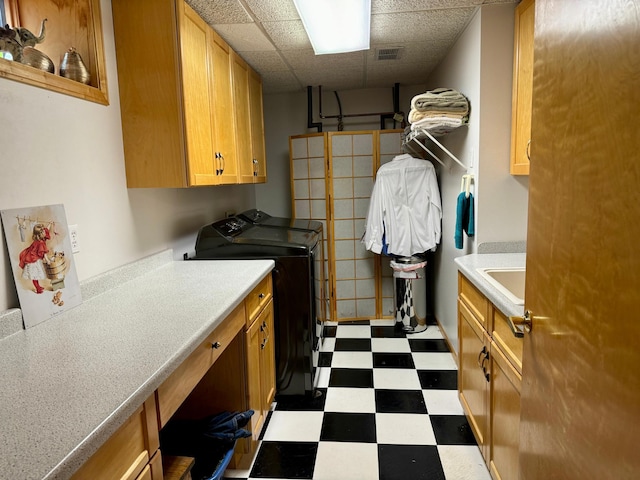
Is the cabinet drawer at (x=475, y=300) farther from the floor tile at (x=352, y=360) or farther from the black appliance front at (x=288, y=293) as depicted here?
the floor tile at (x=352, y=360)

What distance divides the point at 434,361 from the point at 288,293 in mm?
1242

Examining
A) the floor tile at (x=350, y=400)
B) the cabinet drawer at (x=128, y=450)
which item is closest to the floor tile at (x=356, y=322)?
the floor tile at (x=350, y=400)

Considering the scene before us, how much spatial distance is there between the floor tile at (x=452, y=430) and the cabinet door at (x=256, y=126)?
196 cm

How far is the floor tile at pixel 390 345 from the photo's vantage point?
10.5 ft

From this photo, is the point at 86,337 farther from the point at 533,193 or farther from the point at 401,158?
the point at 401,158

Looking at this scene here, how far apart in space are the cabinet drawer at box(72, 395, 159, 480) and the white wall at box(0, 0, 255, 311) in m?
0.70

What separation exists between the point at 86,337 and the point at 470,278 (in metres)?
1.54

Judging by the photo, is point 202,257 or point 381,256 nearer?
point 202,257

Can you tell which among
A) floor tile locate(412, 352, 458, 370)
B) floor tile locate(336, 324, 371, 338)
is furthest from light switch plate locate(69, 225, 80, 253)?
floor tile locate(336, 324, 371, 338)

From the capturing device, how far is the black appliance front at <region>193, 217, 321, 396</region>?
7.95 ft

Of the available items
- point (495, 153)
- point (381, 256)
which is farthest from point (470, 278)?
point (381, 256)

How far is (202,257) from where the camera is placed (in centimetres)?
248


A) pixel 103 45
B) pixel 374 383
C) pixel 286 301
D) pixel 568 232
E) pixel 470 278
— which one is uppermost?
pixel 103 45

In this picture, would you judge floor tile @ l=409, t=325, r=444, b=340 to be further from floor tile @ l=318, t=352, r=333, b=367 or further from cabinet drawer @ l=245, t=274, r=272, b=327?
cabinet drawer @ l=245, t=274, r=272, b=327
